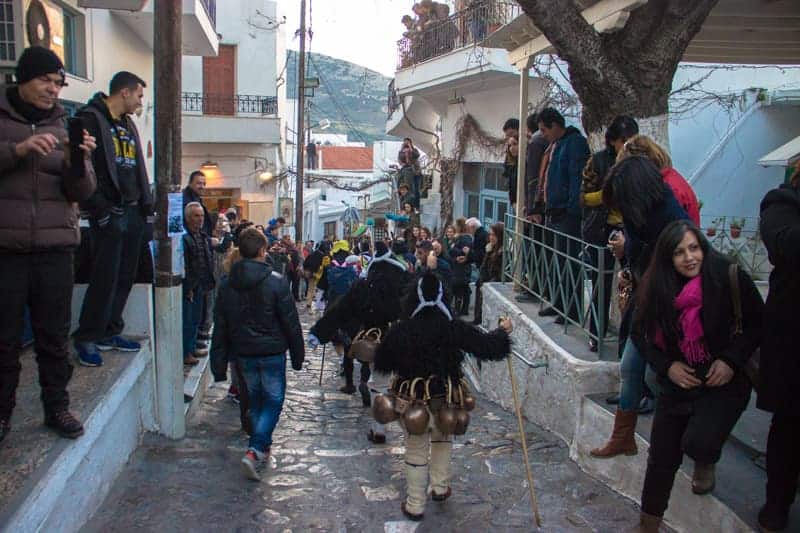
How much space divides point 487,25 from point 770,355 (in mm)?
11102

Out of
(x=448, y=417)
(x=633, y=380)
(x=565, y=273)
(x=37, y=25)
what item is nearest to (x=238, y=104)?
(x=37, y=25)

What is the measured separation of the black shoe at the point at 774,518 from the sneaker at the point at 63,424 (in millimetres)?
3611

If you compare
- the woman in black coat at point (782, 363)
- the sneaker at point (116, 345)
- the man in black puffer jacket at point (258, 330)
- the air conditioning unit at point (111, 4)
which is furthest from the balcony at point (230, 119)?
the woman in black coat at point (782, 363)

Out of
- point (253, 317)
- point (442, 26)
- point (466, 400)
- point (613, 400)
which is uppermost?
point (442, 26)

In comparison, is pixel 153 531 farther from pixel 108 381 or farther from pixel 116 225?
pixel 116 225

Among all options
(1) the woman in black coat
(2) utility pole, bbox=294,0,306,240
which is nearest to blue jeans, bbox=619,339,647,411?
(1) the woman in black coat

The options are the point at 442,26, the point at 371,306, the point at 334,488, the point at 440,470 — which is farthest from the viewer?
the point at 442,26

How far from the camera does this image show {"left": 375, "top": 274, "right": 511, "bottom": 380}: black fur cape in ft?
Answer: 14.7

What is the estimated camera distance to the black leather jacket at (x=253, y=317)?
5.25 m

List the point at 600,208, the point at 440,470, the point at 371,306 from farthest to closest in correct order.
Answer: the point at 371,306 → the point at 600,208 → the point at 440,470

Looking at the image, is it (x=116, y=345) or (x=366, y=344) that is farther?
(x=366, y=344)

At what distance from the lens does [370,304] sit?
6340mm

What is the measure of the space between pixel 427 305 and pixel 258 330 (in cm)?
146

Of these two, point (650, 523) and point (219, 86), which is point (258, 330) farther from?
point (219, 86)
